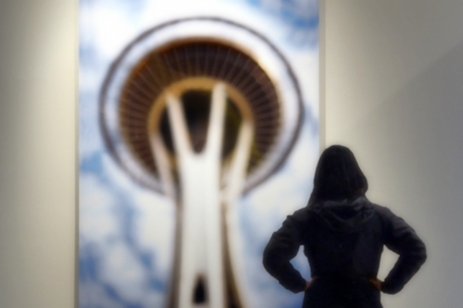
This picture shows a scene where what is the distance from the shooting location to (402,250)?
1.74 metres

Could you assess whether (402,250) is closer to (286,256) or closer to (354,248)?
(354,248)

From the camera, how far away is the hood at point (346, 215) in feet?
5.67

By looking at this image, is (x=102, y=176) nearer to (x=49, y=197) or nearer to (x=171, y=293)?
(x=49, y=197)

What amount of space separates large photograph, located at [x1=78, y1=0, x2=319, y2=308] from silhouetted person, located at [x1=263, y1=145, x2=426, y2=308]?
223 mm

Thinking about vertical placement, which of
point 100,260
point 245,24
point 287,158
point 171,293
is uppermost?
point 245,24

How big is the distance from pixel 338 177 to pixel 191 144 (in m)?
0.55

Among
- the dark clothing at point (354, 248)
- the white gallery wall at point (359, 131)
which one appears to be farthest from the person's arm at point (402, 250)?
the white gallery wall at point (359, 131)

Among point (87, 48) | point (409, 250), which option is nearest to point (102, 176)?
point (87, 48)

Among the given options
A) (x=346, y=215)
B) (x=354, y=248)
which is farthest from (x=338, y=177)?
(x=354, y=248)

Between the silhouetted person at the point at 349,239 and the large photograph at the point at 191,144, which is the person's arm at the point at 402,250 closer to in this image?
the silhouetted person at the point at 349,239

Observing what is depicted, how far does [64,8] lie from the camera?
2.03 m

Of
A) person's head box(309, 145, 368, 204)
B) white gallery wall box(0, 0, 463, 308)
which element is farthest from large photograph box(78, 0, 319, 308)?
person's head box(309, 145, 368, 204)

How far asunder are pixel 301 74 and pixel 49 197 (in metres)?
1.02

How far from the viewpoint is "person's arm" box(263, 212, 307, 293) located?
1783 mm
